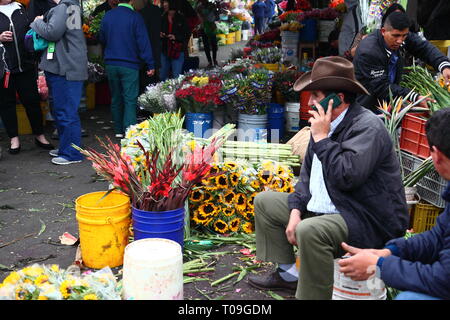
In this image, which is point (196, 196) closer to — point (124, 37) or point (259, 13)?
point (124, 37)

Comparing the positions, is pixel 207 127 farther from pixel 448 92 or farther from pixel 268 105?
pixel 448 92

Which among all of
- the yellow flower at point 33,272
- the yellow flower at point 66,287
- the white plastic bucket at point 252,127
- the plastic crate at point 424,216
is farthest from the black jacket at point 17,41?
the plastic crate at point 424,216

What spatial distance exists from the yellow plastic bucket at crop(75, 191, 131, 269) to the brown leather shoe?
42.4 inches

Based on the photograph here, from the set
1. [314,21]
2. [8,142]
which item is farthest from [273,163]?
[314,21]

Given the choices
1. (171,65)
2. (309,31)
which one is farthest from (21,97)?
(309,31)

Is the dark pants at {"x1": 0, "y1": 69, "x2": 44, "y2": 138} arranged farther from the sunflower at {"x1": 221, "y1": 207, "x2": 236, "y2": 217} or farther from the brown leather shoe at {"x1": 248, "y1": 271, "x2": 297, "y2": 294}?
the brown leather shoe at {"x1": 248, "y1": 271, "x2": 297, "y2": 294}

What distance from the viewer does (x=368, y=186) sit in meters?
3.19

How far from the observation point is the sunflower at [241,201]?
4734 millimetres

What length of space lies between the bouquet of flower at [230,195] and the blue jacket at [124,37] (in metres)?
3.36

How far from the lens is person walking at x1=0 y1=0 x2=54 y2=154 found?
6.86m

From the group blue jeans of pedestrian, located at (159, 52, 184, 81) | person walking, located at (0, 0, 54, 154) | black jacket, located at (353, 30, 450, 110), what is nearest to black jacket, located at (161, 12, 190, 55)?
blue jeans of pedestrian, located at (159, 52, 184, 81)

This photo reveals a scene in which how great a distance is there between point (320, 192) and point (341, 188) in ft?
0.80

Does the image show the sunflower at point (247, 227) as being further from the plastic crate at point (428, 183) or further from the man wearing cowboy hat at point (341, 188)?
the plastic crate at point (428, 183)

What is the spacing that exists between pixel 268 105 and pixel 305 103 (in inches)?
24.3
